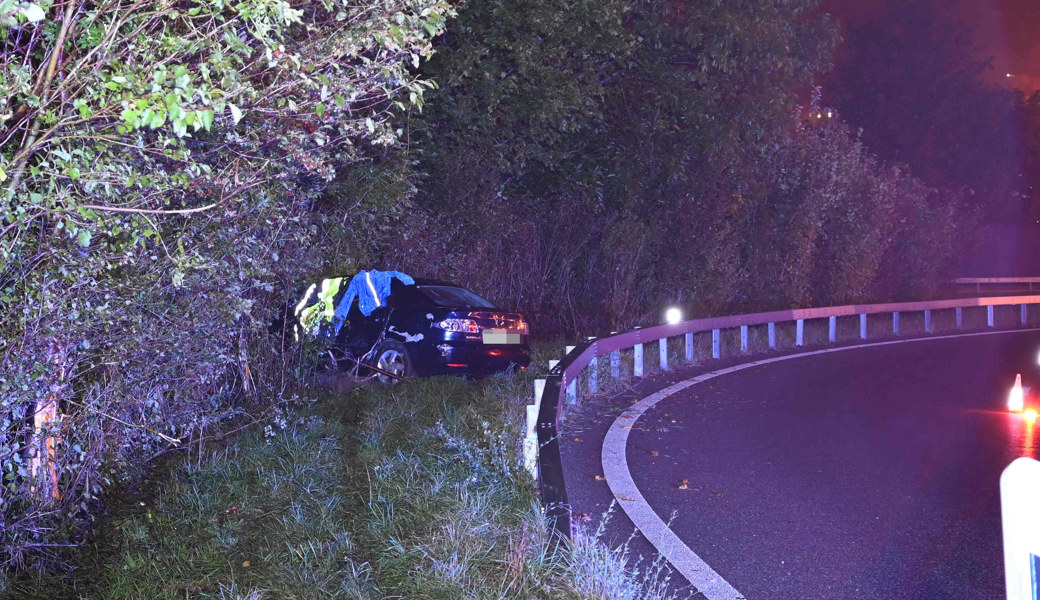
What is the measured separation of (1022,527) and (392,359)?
32.5ft

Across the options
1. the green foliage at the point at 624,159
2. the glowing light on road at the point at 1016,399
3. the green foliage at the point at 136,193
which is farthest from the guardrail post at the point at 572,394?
the glowing light on road at the point at 1016,399

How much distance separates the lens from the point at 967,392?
11.9m

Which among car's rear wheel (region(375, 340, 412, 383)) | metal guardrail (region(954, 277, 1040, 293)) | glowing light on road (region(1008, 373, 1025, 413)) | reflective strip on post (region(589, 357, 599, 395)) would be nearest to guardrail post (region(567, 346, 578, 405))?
reflective strip on post (region(589, 357, 599, 395))

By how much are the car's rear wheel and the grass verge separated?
3.05 meters

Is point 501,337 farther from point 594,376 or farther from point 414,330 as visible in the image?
Answer: point 594,376

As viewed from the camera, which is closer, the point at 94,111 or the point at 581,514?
the point at 94,111

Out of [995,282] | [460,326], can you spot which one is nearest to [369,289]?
[460,326]

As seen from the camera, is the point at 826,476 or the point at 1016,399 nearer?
the point at 826,476

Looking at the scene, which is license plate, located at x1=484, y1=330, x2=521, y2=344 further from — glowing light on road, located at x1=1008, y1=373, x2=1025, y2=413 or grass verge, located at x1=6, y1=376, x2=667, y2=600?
glowing light on road, located at x1=1008, y1=373, x2=1025, y2=413

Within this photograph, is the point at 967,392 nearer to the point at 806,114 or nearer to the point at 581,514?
the point at 581,514

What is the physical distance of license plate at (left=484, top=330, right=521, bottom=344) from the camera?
1148cm

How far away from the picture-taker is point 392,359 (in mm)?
11422

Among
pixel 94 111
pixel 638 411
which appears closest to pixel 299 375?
pixel 638 411

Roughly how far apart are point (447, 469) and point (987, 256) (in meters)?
53.6
